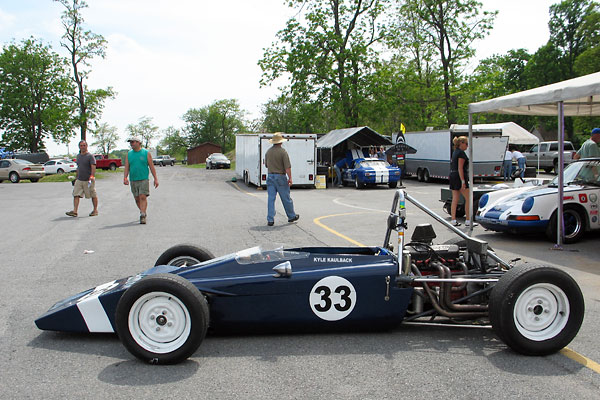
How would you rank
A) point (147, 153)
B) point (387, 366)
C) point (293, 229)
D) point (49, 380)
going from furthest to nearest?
point (147, 153) < point (293, 229) < point (387, 366) < point (49, 380)

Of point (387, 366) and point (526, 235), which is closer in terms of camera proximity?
point (387, 366)

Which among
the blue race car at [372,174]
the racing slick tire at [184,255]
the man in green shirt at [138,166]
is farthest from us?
the blue race car at [372,174]

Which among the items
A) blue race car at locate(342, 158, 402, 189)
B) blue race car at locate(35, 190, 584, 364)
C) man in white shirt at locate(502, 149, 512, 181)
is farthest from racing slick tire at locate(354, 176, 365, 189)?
blue race car at locate(35, 190, 584, 364)

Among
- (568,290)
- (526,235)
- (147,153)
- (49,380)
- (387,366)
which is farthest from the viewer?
(147,153)

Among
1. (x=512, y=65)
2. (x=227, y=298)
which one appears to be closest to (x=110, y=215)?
(x=227, y=298)

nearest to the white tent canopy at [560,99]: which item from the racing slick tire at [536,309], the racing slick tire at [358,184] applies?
the racing slick tire at [536,309]

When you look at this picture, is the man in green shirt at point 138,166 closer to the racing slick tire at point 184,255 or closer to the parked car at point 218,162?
the racing slick tire at point 184,255

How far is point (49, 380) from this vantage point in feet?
11.1

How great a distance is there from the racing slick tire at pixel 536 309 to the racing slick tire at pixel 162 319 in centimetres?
214

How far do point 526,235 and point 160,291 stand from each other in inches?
312

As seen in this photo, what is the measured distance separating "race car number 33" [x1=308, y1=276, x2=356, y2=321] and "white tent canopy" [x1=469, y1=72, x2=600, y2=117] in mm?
5409

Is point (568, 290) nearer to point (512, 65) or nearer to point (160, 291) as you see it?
point (160, 291)

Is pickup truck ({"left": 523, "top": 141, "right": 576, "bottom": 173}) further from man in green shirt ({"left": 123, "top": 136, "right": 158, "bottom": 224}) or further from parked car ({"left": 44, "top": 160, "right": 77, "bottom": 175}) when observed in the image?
parked car ({"left": 44, "top": 160, "right": 77, "bottom": 175})

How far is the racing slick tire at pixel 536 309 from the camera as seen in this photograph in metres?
3.74
